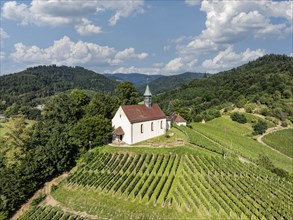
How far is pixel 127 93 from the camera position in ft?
224

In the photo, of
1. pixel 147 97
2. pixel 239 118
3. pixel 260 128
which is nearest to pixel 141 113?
pixel 147 97

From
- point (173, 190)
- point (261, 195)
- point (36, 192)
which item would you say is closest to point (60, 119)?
point (36, 192)

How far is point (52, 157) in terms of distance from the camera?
152 feet

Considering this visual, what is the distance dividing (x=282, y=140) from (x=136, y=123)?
185ft

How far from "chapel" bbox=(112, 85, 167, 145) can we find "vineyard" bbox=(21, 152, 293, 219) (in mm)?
4711

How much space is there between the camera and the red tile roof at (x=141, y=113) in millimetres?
51062

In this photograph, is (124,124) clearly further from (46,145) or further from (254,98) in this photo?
(254,98)

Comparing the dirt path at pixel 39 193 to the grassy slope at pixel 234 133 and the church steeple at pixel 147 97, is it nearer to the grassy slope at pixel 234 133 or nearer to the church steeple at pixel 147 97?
the church steeple at pixel 147 97

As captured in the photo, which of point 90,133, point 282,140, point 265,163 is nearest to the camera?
point 90,133

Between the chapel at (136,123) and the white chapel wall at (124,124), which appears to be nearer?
the white chapel wall at (124,124)

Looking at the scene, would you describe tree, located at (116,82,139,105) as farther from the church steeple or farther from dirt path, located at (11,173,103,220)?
dirt path, located at (11,173,103,220)

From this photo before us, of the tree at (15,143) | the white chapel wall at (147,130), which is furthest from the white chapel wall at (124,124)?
the tree at (15,143)

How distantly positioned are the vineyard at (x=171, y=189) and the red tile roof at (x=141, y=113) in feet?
23.7

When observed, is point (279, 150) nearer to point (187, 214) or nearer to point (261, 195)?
point (261, 195)
